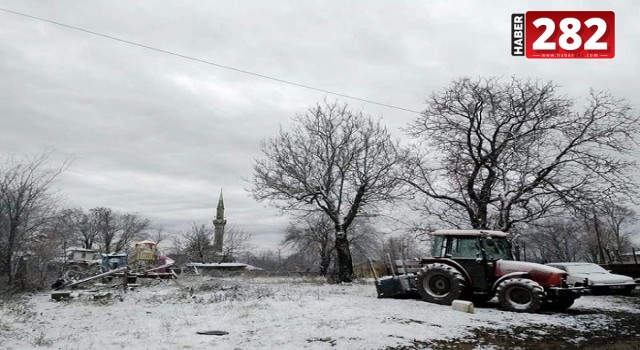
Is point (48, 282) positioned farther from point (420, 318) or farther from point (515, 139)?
point (515, 139)

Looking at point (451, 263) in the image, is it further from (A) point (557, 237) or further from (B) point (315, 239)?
(A) point (557, 237)

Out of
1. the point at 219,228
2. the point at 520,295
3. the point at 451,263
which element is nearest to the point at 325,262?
the point at 219,228

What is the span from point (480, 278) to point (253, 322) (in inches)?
271

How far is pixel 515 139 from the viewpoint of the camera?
18.7 meters

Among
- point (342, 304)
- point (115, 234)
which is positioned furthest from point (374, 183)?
point (115, 234)

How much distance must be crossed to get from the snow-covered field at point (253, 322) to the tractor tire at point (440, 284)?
435mm

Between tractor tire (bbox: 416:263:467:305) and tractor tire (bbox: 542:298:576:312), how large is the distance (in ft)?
7.18

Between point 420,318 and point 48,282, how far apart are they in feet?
54.6

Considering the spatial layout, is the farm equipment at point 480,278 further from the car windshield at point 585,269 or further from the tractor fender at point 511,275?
the car windshield at point 585,269

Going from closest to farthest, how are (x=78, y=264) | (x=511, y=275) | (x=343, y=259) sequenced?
(x=511, y=275) < (x=343, y=259) < (x=78, y=264)

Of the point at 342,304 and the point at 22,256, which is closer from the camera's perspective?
the point at 342,304

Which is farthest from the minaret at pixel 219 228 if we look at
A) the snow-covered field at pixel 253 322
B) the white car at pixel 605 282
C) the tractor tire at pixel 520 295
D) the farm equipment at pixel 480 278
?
the tractor tire at pixel 520 295

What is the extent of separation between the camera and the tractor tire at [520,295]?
10.2 metres

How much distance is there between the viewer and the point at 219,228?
232 ft
